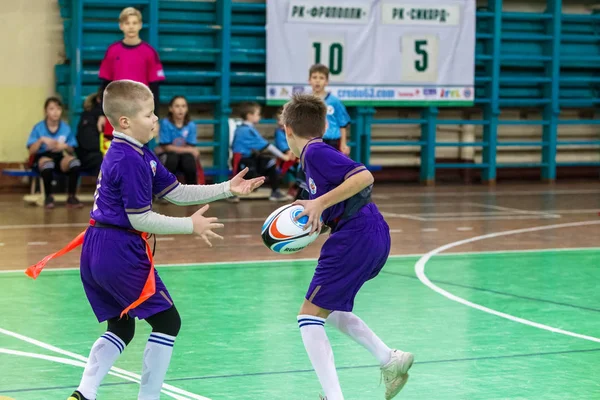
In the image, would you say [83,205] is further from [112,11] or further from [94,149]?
[112,11]

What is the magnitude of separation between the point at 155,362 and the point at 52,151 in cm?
941

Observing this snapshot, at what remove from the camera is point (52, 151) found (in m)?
13.5

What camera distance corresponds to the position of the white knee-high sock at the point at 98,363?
4590mm

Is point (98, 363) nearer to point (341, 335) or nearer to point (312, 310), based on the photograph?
point (312, 310)

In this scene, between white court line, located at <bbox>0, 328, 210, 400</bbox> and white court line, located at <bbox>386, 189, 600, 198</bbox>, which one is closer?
white court line, located at <bbox>0, 328, 210, 400</bbox>

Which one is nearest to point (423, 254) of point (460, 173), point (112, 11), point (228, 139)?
point (228, 139)

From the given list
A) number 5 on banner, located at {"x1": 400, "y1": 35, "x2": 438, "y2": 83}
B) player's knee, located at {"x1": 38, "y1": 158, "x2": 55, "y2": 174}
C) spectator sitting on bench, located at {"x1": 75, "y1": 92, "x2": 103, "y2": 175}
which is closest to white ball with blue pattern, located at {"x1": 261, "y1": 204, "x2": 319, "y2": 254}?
player's knee, located at {"x1": 38, "y1": 158, "x2": 55, "y2": 174}

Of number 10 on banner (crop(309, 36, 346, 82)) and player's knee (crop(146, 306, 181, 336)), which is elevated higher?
number 10 on banner (crop(309, 36, 346, 82))

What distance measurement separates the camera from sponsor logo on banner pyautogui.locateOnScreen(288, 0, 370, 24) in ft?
53.1

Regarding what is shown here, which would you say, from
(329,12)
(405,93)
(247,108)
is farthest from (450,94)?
(247,108)

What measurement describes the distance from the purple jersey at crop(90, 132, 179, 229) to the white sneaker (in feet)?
4.52

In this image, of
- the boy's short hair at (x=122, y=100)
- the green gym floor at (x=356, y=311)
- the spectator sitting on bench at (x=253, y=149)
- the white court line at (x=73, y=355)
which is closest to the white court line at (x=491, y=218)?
the green gym floor at (x=356, y=311)

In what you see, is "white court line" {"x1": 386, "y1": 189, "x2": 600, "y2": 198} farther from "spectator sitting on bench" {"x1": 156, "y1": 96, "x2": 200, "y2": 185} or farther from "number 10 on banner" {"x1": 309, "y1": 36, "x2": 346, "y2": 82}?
"spectator sitting on bench" {"x1": 156, "y1": 96, "x2": 200, "y2": 185}

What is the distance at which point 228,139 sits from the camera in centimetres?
1580
